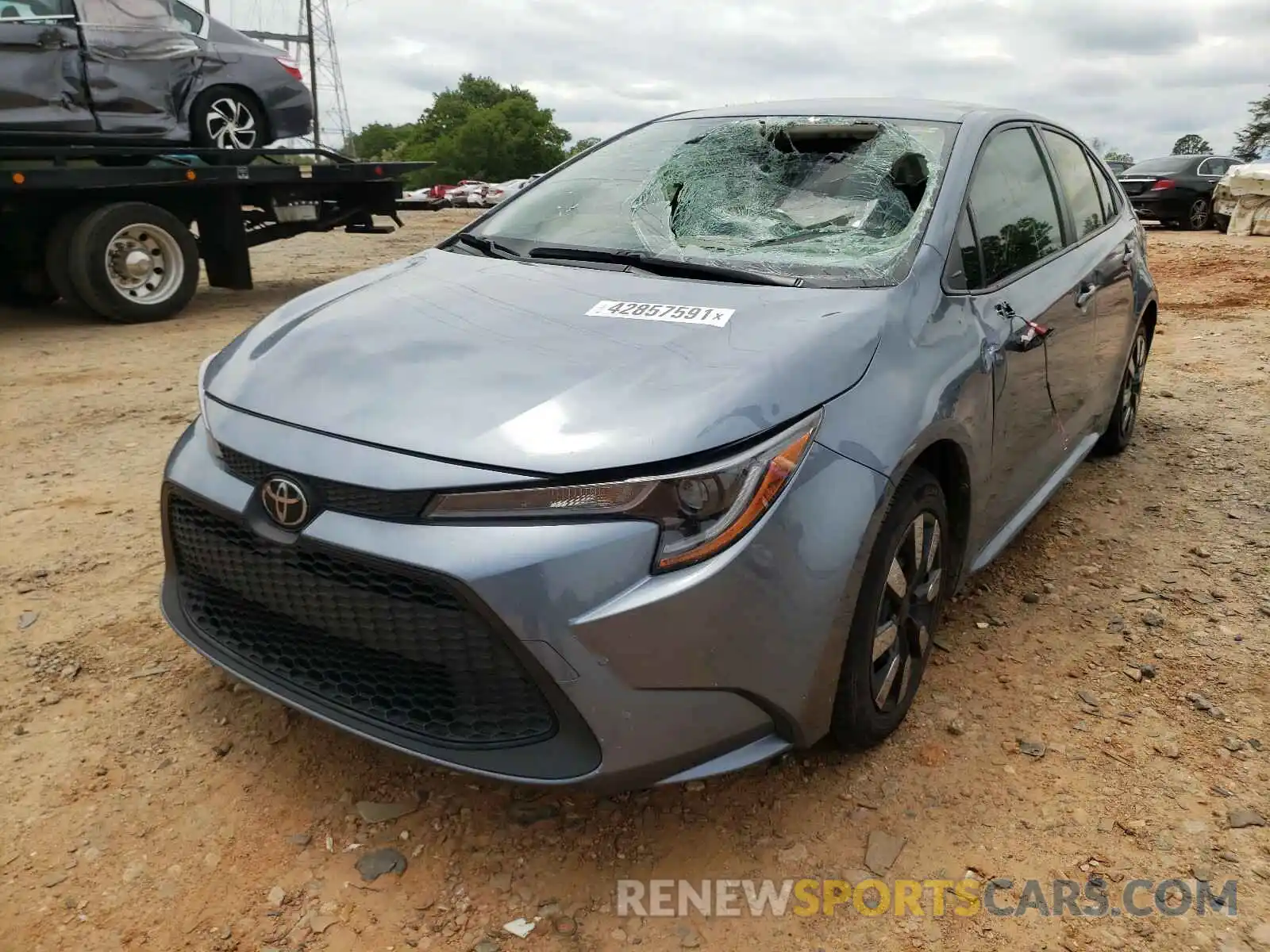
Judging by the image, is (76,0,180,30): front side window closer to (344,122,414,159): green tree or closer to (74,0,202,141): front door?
(74,0,202,141): front door

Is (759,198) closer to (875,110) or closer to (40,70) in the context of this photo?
(875,110)

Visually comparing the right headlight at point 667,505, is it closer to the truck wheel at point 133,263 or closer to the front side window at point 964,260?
the front side window at point 964,260

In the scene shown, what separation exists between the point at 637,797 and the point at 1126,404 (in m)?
3.30

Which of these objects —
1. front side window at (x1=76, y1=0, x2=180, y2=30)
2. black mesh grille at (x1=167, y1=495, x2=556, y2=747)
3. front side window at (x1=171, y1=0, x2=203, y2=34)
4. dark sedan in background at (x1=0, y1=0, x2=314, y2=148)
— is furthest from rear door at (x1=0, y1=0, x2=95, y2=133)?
black mesh grille at (x1=167, y1=495, x2=556, y2=747)

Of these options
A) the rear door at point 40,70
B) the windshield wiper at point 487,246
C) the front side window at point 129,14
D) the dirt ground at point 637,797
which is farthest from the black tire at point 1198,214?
the windshield wiper at point 487,246

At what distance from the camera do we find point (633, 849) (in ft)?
6.98

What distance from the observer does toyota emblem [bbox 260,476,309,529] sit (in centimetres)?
196

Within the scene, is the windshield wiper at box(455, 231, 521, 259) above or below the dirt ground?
above

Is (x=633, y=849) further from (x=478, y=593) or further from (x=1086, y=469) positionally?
(x=1086, y=469)

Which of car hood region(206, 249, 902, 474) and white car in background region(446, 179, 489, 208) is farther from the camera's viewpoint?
white car in background region(446, 179, 489, 208)

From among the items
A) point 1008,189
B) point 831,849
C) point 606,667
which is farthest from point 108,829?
point 1008,189

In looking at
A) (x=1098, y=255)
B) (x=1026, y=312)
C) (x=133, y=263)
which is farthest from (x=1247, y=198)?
(x=133, y=263)

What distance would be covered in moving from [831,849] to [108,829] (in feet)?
5.16

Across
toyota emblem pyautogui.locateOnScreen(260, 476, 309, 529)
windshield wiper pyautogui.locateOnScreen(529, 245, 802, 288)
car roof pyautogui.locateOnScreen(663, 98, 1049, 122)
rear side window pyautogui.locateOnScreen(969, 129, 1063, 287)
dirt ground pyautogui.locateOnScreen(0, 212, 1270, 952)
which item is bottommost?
dirt ground pyautogui.locateOnScreen(0, 212, 1270, 952)
